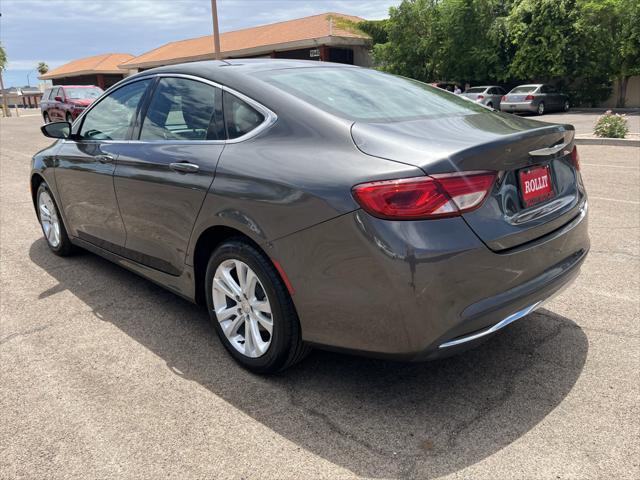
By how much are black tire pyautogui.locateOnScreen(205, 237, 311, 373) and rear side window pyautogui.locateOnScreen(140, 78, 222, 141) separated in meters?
0.69

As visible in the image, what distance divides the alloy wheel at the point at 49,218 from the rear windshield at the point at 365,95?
2924 mm

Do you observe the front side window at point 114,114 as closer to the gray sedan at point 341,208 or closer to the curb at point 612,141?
the gray sedan at point 341,208

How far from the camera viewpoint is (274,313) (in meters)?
2.71

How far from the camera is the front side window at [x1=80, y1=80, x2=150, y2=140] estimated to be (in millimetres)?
3850

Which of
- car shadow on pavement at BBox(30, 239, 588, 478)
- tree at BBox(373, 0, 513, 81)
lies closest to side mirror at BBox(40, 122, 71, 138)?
car shadow on pavement at BBox(30, 239, 588, 478)

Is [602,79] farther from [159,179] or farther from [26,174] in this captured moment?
[159,179]

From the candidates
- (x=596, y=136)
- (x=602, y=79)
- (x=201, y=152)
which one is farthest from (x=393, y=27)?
(x=201, y=152)

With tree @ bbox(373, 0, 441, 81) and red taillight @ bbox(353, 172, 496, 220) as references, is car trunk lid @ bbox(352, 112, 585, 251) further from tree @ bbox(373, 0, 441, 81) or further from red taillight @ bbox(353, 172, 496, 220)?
tree @ bbox(373, 0, 441, 81)

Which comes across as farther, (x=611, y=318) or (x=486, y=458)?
(x=611, y=318)

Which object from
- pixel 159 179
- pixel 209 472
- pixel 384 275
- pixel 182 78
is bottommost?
pixel 209 472

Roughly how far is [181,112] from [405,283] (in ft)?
6.35

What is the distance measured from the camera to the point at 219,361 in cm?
321

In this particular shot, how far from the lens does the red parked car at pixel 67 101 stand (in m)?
21.0

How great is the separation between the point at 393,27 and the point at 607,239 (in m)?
31.9
